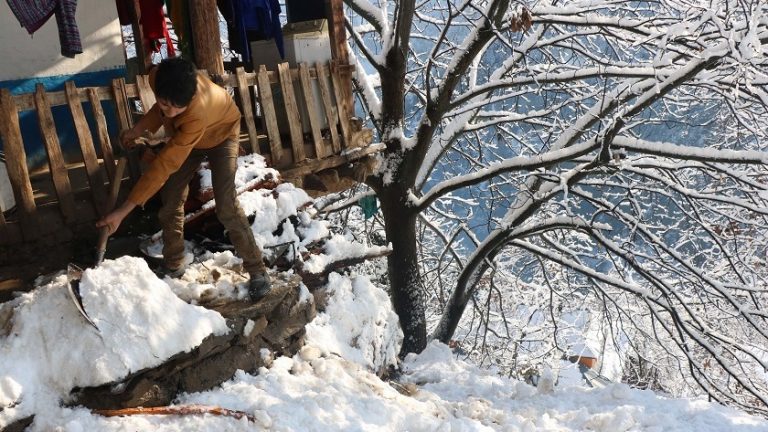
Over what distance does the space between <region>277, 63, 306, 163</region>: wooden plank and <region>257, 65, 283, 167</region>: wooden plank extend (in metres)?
0.17

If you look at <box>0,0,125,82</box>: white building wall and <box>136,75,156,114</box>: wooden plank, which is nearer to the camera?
<box>136,75,156,114</box>: wooden plank

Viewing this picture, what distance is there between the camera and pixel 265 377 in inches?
153

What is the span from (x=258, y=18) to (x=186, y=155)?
3.09m

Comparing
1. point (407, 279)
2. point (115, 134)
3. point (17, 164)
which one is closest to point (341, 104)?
point (115, 134)

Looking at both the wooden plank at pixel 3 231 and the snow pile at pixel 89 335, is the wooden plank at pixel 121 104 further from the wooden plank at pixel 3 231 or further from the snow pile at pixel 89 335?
the snow pile at pixel 89 335

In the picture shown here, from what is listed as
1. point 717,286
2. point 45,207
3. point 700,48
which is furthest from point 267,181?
point 717,286

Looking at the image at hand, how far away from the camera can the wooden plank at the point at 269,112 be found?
518cm

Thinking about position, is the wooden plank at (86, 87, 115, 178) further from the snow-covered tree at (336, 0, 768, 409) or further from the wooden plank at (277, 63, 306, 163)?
the snow-covered tree at (336, 0, 768, 409)

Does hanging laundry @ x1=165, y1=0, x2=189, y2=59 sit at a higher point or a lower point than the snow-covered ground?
higher

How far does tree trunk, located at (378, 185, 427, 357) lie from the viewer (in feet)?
25.8

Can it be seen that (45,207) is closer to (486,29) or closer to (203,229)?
(203,229)

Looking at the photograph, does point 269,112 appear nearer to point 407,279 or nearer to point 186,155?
point 186,155

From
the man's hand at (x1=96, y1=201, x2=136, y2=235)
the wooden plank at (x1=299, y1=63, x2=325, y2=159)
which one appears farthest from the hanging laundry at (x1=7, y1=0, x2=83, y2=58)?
the man's hand at (x1=96, y1=201, x2=136, y2=235)

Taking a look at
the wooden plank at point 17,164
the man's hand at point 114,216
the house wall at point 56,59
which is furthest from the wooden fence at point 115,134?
the man's hand at point 114,216
